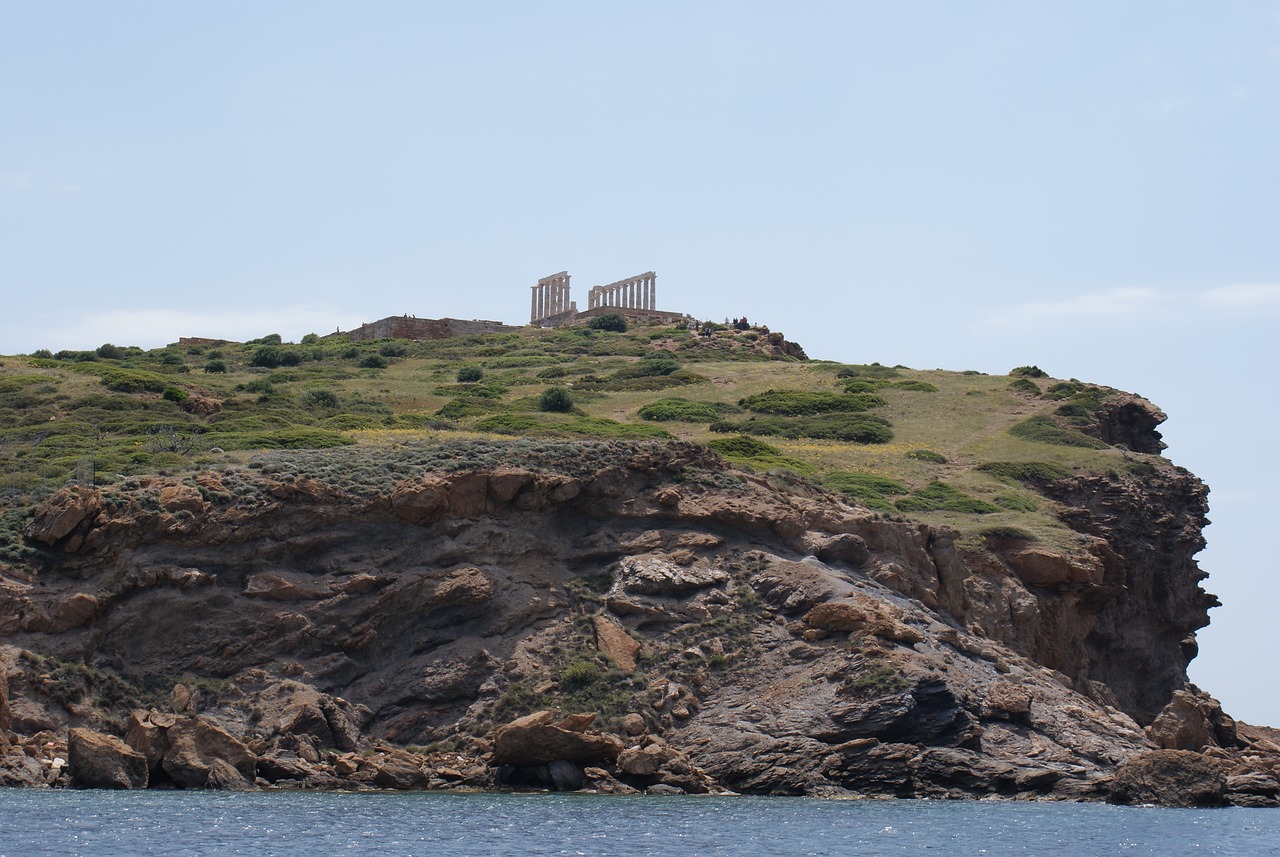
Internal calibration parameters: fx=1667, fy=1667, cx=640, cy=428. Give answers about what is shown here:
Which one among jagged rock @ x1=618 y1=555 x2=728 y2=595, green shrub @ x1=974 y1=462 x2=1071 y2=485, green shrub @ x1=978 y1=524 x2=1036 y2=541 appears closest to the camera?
jagged rock @ x1=618 y1=555 x2=728 y2=595

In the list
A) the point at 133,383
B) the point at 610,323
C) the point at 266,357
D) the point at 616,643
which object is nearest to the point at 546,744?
the point at 616,643

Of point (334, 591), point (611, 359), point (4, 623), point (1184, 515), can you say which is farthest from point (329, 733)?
point (611, 359)

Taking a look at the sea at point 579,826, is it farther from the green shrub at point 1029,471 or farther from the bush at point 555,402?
the bush at point 555,402

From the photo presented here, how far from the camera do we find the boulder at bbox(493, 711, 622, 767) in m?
34.3

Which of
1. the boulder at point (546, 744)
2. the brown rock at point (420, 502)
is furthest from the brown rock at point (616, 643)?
the brown rock at point (420, 502)

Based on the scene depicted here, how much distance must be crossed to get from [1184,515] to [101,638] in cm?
3895

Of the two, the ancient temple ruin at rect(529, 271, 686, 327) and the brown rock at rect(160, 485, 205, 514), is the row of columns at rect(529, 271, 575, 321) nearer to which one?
the ancient temple ruin at rect(529, 271, 686, 327)

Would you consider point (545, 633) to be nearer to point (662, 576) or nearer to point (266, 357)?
point (662, 576)

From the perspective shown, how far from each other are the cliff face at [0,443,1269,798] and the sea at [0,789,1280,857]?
2.13 m

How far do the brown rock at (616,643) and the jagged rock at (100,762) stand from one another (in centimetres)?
1160

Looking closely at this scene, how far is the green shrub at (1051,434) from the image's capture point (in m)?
68.2

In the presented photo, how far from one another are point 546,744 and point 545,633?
6472 millimetres

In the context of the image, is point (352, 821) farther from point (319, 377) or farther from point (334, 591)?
point (319, 377)

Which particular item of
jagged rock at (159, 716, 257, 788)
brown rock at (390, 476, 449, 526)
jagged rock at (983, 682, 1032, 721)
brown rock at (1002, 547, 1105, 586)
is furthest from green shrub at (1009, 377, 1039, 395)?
jagged rock at (159, 716, 257, 788)
